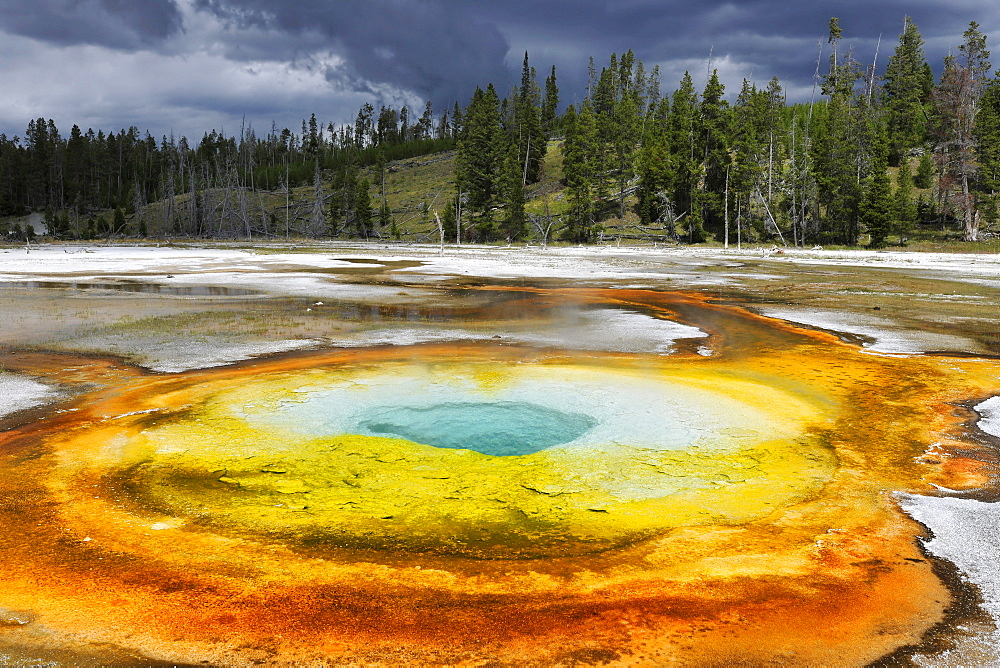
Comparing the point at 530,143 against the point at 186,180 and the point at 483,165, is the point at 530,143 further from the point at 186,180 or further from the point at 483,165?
the point at 186,180

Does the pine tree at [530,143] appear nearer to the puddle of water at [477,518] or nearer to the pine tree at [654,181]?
the pine tree at [654,181]

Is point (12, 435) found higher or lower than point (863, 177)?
lower

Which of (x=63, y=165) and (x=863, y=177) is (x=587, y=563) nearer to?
(x=863, y=177)

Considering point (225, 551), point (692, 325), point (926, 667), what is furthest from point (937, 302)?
point (225, 551)

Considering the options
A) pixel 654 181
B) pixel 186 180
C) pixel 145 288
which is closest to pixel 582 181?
pixel 654 181

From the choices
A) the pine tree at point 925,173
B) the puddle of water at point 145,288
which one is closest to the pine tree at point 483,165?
the pine tree at point 925,173

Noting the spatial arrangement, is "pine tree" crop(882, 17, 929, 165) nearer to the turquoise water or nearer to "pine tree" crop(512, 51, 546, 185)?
"pine tree" crop(512, 51, 546, 185)
